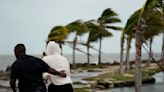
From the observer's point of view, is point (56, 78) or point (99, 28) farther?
point (99, 28)

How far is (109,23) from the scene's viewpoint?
58.6 m

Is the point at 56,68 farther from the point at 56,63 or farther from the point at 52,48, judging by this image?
the point at 52,48

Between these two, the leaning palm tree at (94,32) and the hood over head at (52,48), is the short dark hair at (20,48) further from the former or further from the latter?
the leaning palm tree at (94,32)

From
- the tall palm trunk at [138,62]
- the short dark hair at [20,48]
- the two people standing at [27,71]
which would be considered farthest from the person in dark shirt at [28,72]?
the tall palm trunk at [138,62]

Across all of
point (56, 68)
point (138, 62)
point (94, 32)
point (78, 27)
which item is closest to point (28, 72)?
Result: point (56, 68)

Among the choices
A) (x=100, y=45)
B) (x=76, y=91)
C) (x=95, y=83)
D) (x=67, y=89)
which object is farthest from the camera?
(x=100, y=45)

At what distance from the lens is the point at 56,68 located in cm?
855

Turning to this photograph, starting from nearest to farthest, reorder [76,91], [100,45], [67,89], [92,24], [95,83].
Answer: [67,89]
[76,91]
[95,83]
[92,24]
[100,45]

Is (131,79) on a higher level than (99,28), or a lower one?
lower

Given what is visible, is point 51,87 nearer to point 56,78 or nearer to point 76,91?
point 56,78

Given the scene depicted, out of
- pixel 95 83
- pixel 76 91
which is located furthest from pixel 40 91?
pixel 95 83

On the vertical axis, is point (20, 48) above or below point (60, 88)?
above

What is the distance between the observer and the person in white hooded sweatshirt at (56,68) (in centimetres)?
848

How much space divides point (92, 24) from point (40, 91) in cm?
5461
